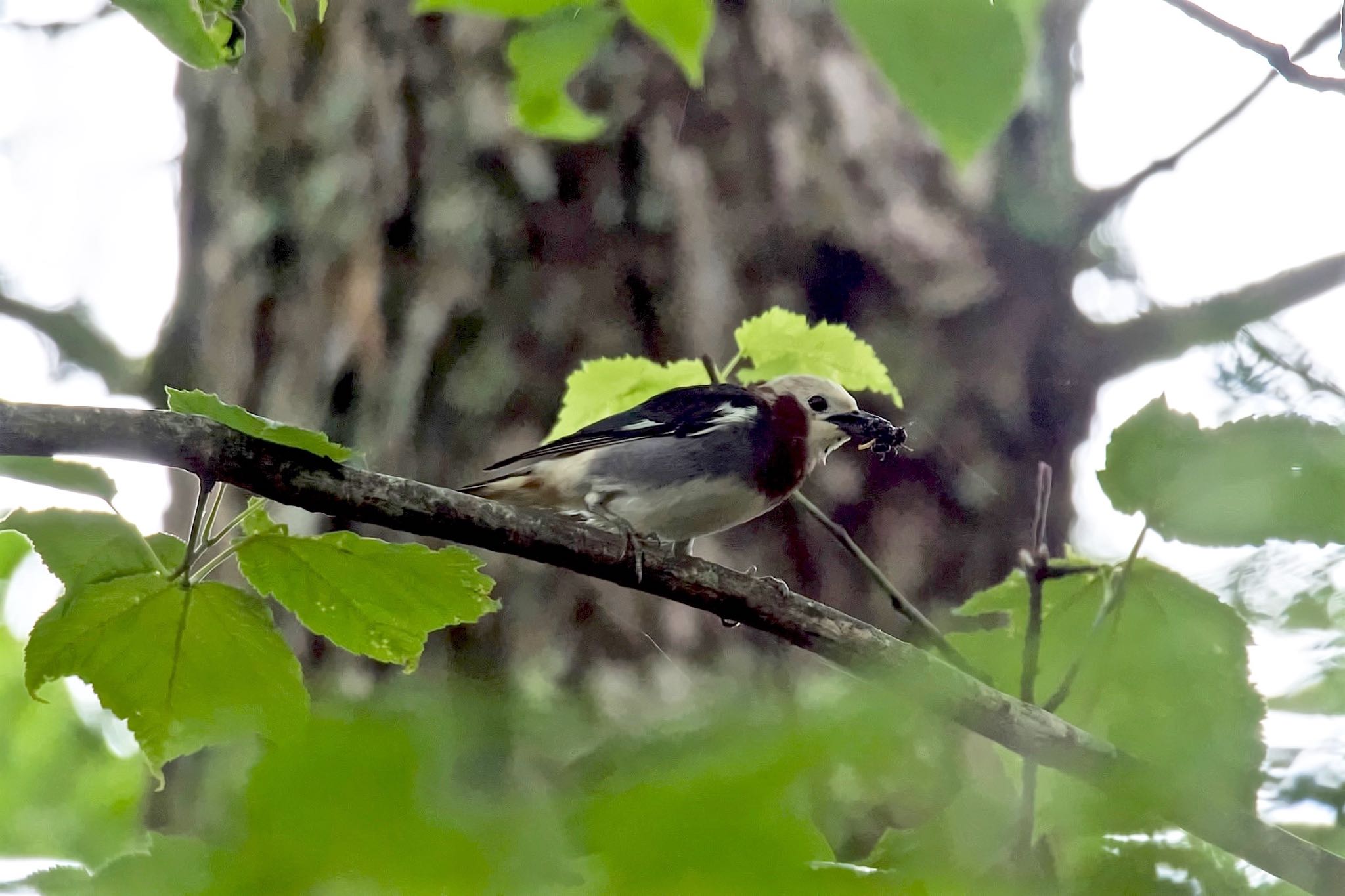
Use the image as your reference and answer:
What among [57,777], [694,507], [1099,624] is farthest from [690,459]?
[57,777]

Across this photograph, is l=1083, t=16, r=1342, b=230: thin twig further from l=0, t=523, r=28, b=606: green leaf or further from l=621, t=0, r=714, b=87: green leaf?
l=0, t=523, r=28, b=606: green leaf

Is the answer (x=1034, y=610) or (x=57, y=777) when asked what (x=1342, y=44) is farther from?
(x=57, y=777)

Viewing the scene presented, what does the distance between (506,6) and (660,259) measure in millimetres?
1632

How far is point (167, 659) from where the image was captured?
119 cm

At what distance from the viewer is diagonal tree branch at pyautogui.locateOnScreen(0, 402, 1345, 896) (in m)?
1.08

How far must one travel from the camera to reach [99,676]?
1.18m

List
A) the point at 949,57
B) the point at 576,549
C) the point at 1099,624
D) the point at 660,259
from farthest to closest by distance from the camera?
the point at 660,259 → the point at 576,549 → the point at 1099,624 → the point at 949,57

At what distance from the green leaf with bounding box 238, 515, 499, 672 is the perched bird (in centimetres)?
132

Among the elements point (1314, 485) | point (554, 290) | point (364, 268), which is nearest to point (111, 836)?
point (364, 268)

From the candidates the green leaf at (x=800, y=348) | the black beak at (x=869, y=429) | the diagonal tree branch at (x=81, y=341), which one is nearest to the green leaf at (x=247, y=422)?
the green leaf at (x=800, y=348)

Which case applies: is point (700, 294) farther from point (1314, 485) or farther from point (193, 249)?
point (1314, 485)

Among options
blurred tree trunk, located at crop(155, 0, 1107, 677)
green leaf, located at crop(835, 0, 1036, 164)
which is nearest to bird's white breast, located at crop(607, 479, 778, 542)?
blurred tree trunk, located at crop(155, 0, 1107, 677)

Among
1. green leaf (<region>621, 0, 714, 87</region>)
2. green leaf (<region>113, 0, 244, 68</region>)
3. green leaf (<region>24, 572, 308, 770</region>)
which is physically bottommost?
green leaf (<region>24, 572, 308, 770</region>)

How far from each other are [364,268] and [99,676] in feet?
6.51
